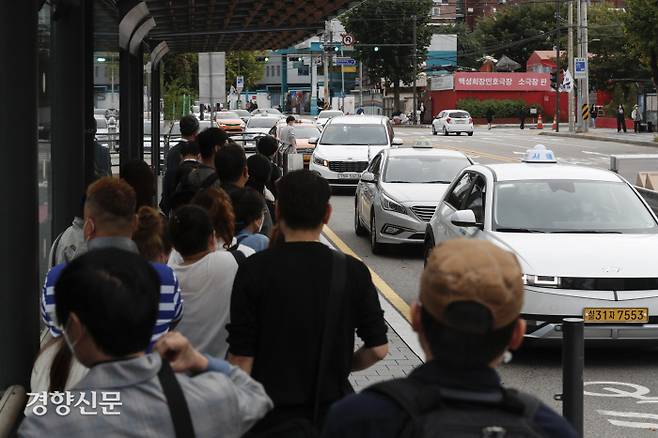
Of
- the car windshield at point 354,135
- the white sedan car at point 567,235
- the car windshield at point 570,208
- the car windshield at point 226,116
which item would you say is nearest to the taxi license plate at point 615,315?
the white sedan car at point 567,235

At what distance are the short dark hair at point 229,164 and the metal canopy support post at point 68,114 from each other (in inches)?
68.4

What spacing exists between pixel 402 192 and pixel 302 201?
458 inches

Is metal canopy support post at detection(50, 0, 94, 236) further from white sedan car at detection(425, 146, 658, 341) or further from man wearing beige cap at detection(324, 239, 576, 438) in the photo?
man wearing beige cap at detection(324, 239, 576, 438)

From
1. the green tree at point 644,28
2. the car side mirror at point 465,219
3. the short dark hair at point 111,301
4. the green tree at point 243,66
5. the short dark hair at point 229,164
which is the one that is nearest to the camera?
the short dark hair at point 111,301

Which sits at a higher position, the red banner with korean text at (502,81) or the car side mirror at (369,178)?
the red banner with korean text at (502,81)

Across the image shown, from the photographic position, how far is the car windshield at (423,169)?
16.5m

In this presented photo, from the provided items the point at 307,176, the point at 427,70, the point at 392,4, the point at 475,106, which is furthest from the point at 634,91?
the point at 307,176

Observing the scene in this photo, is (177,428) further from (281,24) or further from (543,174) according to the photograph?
(281,24)

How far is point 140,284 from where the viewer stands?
105 inches

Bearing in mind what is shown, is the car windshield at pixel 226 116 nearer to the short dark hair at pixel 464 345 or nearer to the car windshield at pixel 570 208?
the car windshield at pixel 570 208

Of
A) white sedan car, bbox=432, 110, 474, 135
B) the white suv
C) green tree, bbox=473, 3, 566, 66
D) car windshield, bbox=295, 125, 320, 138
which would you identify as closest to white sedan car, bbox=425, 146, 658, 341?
the white suv

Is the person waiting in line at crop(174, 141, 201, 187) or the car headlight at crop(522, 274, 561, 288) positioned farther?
the person waiting in line at crop(174, 141, 201, 187)

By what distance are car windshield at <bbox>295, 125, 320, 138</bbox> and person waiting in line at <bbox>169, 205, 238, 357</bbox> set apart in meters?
28.2

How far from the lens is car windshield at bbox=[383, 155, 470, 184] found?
16453 mm
